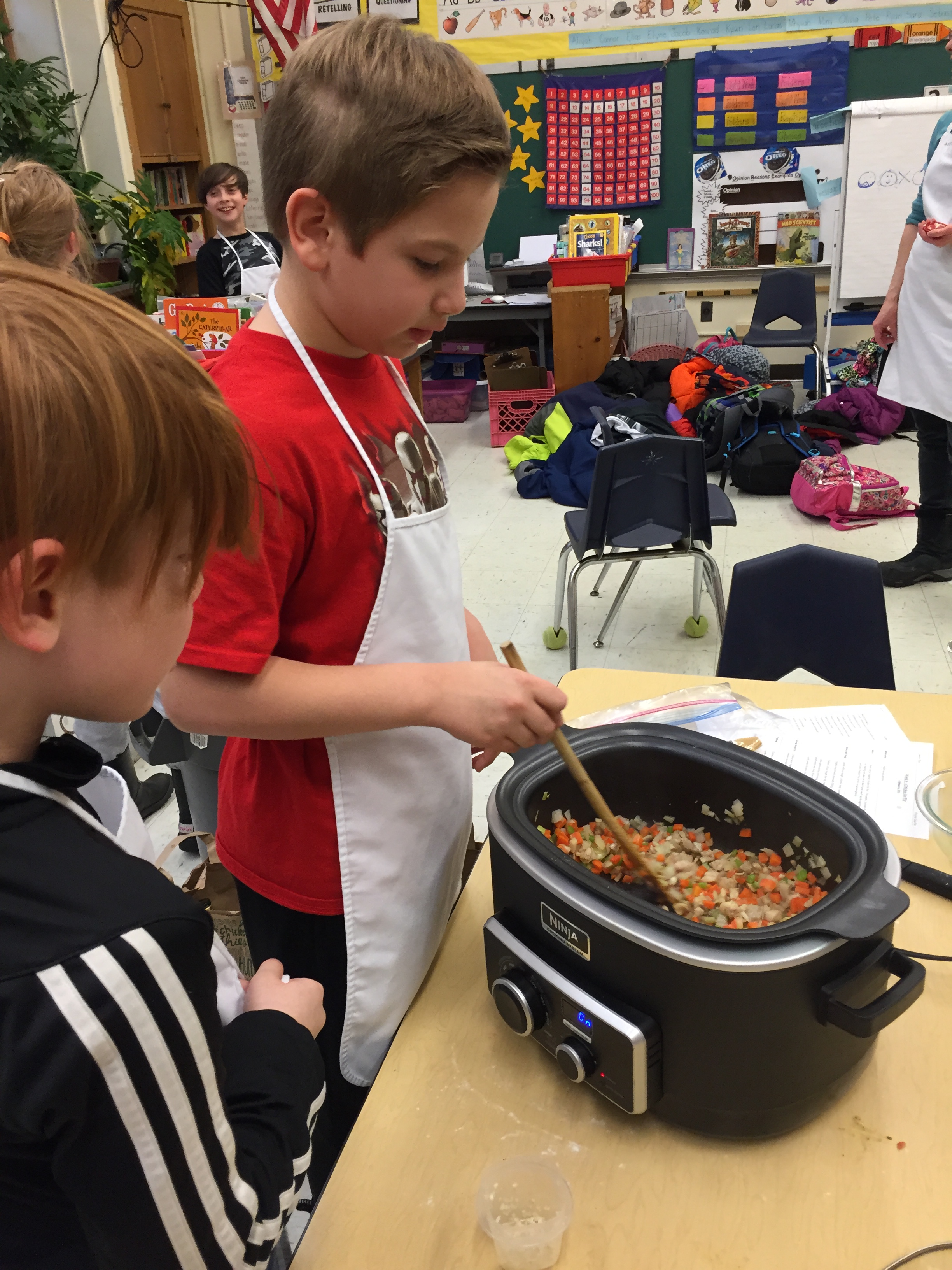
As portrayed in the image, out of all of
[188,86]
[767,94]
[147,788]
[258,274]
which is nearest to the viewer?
[147,788]

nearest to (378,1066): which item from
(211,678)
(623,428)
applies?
(211,678)

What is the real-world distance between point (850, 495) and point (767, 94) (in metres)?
2.95

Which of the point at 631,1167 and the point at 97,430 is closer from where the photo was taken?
the point at 97,430

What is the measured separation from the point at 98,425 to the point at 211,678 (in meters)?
0.38

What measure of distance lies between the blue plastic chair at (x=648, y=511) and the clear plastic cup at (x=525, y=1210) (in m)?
1.91

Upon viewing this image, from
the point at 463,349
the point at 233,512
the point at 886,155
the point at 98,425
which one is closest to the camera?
the point at 98,425

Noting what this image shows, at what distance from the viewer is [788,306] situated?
5086 mm

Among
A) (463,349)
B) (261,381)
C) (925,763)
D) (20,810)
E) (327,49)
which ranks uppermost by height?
(327,49)

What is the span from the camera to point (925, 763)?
3.67 ft

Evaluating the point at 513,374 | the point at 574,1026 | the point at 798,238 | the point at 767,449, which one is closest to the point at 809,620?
the point at 574,1026

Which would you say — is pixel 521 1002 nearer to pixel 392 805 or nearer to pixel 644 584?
pixel 392 805

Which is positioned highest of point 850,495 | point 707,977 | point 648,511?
point 707,977

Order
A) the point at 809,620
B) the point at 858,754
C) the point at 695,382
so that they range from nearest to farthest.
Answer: the point at 858,754 → the point at 809,620 → the point at 695,382

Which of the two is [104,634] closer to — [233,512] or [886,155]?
[233,512]
